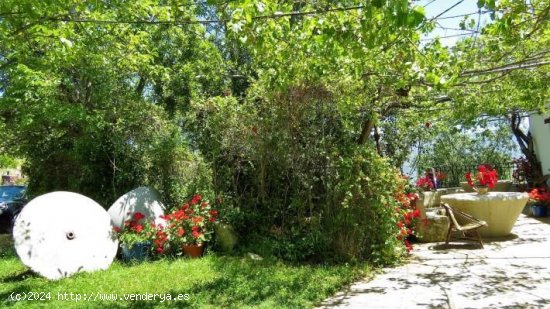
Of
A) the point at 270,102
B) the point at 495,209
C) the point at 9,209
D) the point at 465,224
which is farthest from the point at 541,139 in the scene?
the point at 9,209

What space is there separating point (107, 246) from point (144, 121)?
341cm

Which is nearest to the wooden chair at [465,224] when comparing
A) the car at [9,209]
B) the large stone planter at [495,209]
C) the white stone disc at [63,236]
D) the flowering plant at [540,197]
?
the large stone planter at [495,209]

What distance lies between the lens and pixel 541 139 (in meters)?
14.2

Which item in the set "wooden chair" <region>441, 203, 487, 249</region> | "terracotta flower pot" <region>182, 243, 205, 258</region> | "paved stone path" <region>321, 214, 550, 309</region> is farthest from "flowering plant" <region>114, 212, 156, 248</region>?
"wooden chair" <region>441, 203, 487, 249</region>

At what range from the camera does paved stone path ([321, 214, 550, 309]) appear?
5152 mm

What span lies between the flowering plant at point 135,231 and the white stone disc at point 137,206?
15 centimetres

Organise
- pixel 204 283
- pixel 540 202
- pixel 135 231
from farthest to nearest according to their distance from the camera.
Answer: pixel 540 202 → pixel 135 231 → pixel 204 283

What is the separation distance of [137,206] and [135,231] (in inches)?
25.8

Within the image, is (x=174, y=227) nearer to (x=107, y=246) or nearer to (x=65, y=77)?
(x=107, y=246)

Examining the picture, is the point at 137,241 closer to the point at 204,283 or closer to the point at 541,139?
the point at 204,283

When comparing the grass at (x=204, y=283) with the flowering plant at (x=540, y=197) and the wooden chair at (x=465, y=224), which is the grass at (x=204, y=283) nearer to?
the wooden chair at (x=465, y=224)

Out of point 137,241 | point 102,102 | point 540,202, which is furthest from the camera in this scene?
point 540,202

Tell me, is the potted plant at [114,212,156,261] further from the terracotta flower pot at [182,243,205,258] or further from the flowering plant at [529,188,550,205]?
the flowering plant at [529,188,550,205]

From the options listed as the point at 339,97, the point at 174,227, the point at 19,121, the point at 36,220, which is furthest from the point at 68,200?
the point at 339,97
